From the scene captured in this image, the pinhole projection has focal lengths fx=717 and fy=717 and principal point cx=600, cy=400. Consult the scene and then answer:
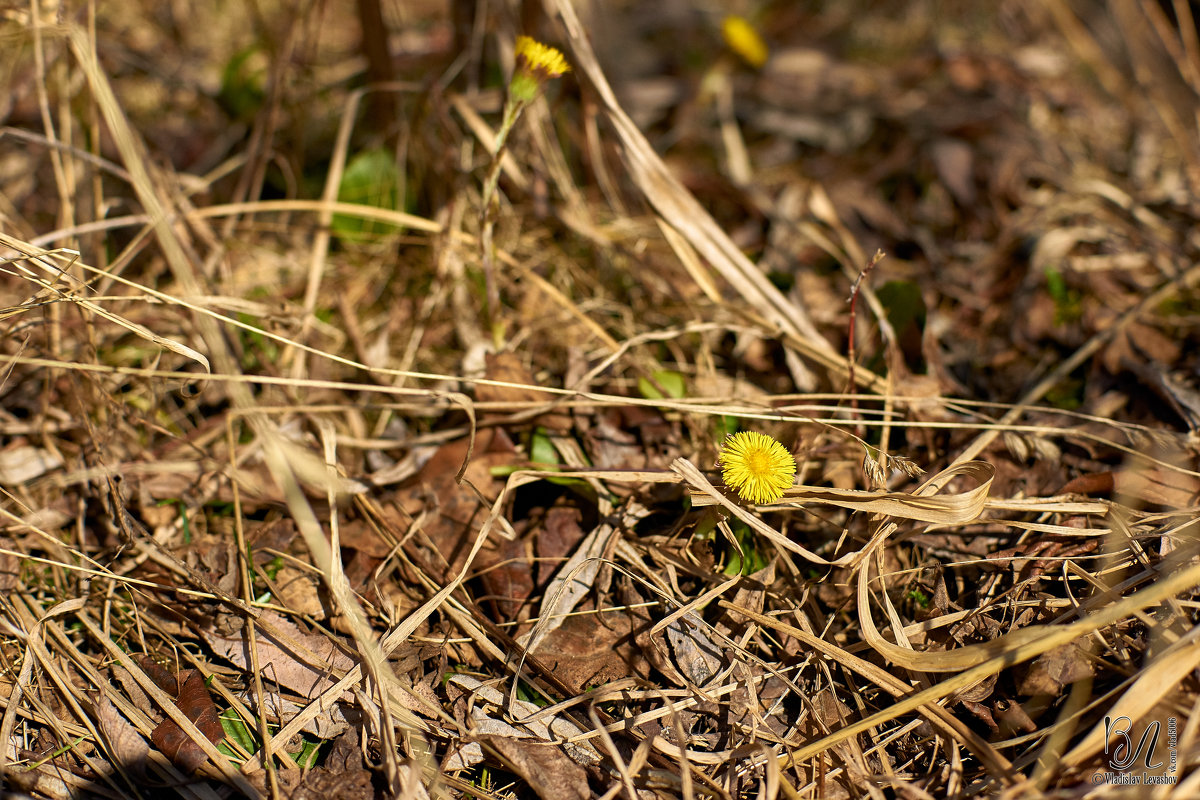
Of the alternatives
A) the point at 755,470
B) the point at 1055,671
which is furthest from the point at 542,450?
the point at 1055,671

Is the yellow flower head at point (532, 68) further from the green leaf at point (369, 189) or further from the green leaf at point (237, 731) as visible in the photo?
the green leaf at point (237, 731)

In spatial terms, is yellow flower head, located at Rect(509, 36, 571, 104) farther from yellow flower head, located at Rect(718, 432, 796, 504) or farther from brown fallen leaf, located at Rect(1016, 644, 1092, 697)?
brown fallen leaf, located at Rect(1016, 644, 1092, 697)

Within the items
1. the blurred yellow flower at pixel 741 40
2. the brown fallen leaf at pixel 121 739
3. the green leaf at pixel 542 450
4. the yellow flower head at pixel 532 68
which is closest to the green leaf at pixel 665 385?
the green leaf at pixel 542 450

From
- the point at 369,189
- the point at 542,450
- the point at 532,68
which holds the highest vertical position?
the point at 532,68

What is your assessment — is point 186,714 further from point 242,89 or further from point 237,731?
point 242,89

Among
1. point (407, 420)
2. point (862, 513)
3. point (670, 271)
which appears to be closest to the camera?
point (862, 513)

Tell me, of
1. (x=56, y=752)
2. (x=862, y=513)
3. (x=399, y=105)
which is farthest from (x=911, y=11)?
(x=56, y=752)

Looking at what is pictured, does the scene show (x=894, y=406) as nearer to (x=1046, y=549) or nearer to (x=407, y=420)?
(x=1046, y=549)

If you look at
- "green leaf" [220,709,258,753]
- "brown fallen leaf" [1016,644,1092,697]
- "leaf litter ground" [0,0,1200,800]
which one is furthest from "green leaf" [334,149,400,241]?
"brown fallen leaf" [1016,644,1092,697]
